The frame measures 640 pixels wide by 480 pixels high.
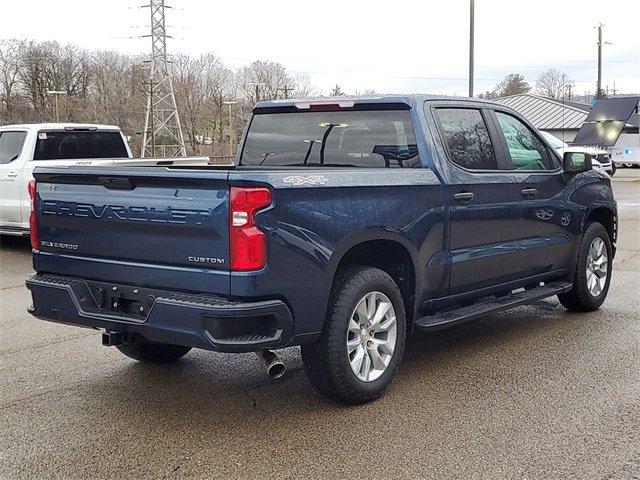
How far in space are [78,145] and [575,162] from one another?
816cm

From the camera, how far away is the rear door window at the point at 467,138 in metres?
5.60

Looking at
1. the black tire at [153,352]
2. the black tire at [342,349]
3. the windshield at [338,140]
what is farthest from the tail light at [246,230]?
the black tire at [153,352]

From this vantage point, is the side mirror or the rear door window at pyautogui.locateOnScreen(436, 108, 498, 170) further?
the side mirror

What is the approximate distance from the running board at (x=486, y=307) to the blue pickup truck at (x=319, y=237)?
0.05ft

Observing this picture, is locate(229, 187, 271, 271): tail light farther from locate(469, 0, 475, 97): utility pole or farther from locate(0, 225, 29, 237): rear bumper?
locate(469, 0, 475, 97): utility pole

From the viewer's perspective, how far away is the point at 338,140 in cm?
560

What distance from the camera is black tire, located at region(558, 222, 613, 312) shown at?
7.04m

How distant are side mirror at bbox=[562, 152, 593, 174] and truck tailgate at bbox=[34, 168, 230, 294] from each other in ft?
12.4

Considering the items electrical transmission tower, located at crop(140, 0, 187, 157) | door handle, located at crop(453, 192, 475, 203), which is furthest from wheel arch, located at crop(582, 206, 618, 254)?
electrical transmission tower, located at crop(140, 0, 187, 157)

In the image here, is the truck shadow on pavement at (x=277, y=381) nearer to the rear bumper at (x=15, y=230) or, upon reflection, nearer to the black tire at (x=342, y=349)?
the black tire at (x=342, y=349)

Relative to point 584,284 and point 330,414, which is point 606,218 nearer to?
point 584,284

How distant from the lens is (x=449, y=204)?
5.33 meters

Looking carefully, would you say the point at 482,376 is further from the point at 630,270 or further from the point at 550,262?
the point at 630,270

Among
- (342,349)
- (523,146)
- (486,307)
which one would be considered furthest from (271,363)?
(523,146)
